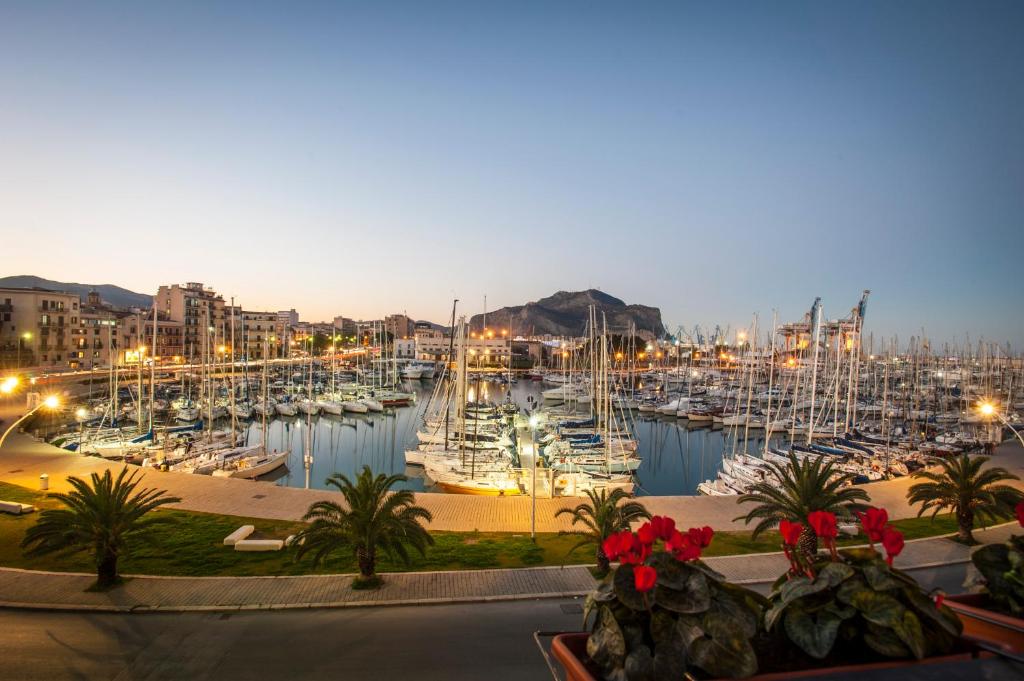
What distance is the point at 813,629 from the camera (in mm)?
3186

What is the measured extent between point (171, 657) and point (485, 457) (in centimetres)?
2176

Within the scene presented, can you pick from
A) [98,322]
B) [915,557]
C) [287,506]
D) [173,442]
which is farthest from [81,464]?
[98,322]

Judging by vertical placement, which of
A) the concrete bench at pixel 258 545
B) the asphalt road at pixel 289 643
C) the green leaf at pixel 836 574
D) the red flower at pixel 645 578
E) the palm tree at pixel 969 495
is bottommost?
the concrete bench at pixel 258 545

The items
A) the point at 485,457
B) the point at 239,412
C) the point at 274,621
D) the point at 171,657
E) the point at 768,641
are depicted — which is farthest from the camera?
the point at 239,412

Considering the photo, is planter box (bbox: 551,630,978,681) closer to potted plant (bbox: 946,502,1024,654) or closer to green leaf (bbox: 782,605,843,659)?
green leaf (bbox: 782,605,843,659)

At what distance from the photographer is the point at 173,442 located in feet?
103

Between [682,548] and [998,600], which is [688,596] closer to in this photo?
[682,548]

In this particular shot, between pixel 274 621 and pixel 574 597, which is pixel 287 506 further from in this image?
pixel 574 597

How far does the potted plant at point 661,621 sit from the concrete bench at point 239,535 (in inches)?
515

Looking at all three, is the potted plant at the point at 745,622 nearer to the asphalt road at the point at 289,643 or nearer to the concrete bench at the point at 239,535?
the asphalt road at the point at 289,643

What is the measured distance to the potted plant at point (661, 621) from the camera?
114 inches

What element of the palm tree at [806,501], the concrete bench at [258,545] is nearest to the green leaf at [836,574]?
the palm tree at [806,501]

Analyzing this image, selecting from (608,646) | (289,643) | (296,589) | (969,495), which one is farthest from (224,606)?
(969,495)

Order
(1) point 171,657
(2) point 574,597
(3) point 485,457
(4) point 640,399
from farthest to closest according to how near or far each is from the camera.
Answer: (4) point 640,399, (3) point 485,457, (2) point 574,597, (1) point 171,657
